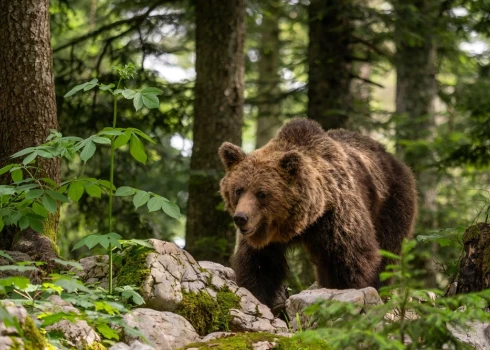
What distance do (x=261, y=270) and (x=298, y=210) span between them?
2.56 feet

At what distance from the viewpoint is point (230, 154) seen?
7094 mm

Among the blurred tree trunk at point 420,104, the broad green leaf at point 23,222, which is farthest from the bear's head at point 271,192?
the blurred tree trunk at point 420,104

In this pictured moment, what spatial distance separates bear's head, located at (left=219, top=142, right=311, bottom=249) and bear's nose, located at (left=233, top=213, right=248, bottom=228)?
28 cm

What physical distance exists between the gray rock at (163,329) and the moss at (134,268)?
1.08 feet

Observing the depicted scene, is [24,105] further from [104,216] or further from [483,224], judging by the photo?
[104,216]

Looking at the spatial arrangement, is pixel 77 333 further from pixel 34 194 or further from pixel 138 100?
pixel 138 100

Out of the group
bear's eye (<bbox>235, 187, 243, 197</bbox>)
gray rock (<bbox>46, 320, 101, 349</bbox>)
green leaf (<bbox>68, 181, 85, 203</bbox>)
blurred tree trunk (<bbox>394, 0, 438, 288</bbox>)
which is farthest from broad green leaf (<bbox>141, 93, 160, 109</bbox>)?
blurred tree trunk (<bbox>394, 0, 438, 288</bbox>)

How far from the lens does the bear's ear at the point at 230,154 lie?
707cm

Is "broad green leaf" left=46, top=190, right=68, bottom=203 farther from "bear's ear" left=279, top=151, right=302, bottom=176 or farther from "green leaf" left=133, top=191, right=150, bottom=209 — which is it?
"bear's ear" left=279, top=151, right=302, bottom=176

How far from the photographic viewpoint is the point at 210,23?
31.2 ft

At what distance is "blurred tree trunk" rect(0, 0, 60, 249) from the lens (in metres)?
5.90

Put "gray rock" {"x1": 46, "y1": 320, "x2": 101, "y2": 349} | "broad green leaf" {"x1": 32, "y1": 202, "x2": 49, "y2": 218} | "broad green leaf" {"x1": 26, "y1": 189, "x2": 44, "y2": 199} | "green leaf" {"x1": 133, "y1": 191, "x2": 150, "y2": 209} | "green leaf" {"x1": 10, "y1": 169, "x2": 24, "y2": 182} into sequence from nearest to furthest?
1. "gray rock" {"x1": 46, "y1": 320, "x2": 101, "y2": 349}
2. "green leaf" {"x1": 133, "y1": 191, "x2": 150, "y2": 209}
3. "broad green leaf" {"x1": 26, "y1": 189, "x2": 44, "y2": 199}
4. "broad green leaf" {"x1": 32, "y1": 202, "x2": 49, "y2": 218}
5. "green leaf" {"x1": 10, "y1": 169, "x2": 24, "y2": 182}

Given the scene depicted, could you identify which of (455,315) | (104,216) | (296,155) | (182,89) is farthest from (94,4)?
(455,315)

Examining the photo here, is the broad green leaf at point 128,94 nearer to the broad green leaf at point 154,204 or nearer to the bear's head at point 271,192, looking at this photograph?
the broad green leaf at point 154,204
